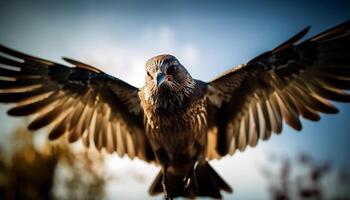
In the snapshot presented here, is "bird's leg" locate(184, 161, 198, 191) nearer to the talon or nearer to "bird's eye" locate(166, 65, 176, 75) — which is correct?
the talon

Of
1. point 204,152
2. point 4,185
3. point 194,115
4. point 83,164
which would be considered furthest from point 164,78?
point 4,185

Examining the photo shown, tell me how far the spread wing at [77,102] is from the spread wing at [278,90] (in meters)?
1.07

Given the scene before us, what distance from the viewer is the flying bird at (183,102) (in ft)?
14.0

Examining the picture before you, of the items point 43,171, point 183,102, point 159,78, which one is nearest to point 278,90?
point 183,102

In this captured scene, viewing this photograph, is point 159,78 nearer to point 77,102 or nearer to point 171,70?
point 171,70

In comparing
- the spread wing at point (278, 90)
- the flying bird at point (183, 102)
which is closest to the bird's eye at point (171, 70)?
the flying bird at point (183, 102)

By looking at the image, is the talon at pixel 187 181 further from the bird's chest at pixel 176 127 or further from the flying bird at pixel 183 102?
the bird's chest at pixel 176 127

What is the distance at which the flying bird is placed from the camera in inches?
168

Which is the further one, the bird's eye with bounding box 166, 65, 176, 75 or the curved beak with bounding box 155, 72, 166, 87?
the bird's eye with bounding box 166, 65, 176, 75

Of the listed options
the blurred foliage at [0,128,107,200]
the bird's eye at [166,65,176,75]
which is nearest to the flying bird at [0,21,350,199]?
the bird's eye at [166,65,176,75]

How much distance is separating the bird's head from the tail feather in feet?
3.73

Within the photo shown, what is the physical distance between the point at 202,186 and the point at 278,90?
60.9 inches

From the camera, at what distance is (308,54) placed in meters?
4.50

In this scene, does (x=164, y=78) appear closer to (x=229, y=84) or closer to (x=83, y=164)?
(x=229, y=84)
